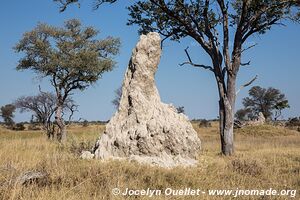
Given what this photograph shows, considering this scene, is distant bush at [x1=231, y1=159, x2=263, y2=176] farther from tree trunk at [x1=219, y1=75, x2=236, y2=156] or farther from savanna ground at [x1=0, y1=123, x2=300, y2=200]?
tree trunk at [x1=219, y1=75, x2=236, y2=156]

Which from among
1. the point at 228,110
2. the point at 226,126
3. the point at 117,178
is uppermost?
the point at 228,110

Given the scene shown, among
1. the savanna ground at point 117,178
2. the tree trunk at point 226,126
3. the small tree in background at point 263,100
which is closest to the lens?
the savanna ground at point 117,178

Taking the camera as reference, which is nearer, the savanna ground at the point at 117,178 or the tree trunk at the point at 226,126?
the savanna ground at the point at 117,178

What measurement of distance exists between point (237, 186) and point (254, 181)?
0.92 m

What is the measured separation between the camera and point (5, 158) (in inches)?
387

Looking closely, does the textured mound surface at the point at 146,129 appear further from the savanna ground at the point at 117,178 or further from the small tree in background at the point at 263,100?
the small tree in background at the point at 263,100

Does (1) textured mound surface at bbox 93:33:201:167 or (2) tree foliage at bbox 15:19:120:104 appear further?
(2) tree foliage at bbox 15:19:120:104

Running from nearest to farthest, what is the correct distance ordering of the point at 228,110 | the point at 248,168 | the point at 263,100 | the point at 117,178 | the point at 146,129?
the point at 117,178, the point at 248,168, the point at 146,129, the point at 228,110, the point at 263,100

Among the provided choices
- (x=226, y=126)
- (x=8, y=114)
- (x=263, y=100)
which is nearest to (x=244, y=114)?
(x=263, y=100)

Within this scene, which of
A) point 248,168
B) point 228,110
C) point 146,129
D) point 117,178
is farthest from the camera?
point 228,110

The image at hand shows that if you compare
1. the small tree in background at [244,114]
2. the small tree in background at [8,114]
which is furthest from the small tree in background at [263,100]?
the small tree in background at [8,114]

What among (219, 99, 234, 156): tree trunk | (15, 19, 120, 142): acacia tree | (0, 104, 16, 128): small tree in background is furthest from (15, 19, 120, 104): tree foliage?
(0, 104, 16, 128): small tree in background

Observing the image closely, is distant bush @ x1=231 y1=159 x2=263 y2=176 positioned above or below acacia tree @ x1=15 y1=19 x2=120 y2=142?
below

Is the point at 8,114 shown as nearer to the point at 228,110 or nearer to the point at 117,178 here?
the point at 228,110
